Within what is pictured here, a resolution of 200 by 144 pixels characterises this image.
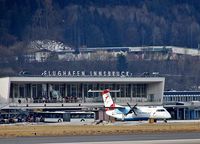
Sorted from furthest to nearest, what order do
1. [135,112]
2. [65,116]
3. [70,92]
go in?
1. [70,92]
2. [65,116]
3. [135,112]

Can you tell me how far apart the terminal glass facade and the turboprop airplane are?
12.7 meters

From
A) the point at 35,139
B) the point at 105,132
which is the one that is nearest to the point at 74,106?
the point at 105,132

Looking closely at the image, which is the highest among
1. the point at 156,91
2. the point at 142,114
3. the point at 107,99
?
the point at 156,91

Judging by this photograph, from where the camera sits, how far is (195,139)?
6406 centimetres

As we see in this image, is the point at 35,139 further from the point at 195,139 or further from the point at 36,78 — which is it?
the point at 36,78

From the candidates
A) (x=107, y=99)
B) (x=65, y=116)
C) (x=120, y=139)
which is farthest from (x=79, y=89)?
(x=120, y=139)

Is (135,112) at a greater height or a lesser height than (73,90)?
lesser

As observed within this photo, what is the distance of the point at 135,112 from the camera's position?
112750 millimetres

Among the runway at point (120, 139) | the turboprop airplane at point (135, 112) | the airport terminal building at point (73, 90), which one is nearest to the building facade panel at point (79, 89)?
the airport terminal building at point (73, 90)

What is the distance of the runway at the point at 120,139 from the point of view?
2458 inches

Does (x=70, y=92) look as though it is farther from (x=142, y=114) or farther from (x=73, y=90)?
(x=142, y=114)

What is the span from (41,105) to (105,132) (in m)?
49.9

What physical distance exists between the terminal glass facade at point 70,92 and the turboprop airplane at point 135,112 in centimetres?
1270

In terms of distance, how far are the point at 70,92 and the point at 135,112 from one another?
2128cm
